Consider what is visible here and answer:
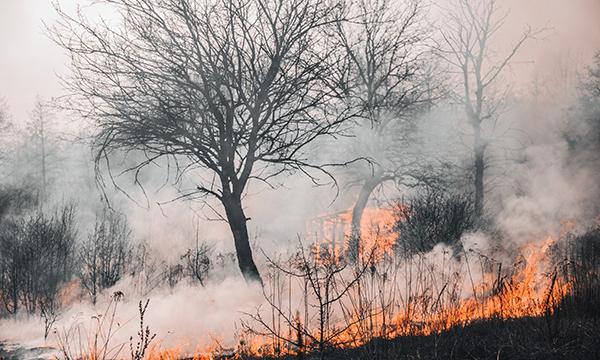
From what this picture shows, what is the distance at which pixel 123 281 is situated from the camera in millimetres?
11945

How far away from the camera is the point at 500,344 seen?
4645 millimetres

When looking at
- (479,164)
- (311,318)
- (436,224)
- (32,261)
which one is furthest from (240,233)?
(479,164)

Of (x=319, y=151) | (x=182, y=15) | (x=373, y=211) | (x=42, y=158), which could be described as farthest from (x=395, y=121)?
(x=42, y=158)

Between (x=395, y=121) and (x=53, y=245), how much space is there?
1069 centimetres

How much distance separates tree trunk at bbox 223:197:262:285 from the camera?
686 centimetres

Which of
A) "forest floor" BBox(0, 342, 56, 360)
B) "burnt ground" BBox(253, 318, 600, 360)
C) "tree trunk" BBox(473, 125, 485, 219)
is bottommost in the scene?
"forest floor" BBox(0, 342, 56, 360)

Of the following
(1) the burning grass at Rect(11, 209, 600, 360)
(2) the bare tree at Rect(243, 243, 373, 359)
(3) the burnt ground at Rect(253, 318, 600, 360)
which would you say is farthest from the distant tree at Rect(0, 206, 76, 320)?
(3) the burnt ground at Rect(253, 318, 600, 360)

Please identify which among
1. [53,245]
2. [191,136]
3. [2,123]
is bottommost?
[53,245]

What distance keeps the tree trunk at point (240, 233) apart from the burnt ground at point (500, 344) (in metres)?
2.26

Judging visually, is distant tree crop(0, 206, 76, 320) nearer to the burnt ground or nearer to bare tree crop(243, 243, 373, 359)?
bare tree crop(243, 243, 373, 359)

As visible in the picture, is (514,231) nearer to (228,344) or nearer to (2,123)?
(228,344)

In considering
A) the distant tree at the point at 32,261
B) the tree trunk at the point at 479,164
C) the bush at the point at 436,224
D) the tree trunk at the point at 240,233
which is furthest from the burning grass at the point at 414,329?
the tree trunk at the point at 479,164

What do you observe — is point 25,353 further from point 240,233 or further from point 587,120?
point 587,120

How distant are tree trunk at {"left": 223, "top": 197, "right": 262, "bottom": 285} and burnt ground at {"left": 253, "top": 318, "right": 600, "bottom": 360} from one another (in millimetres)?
2263
